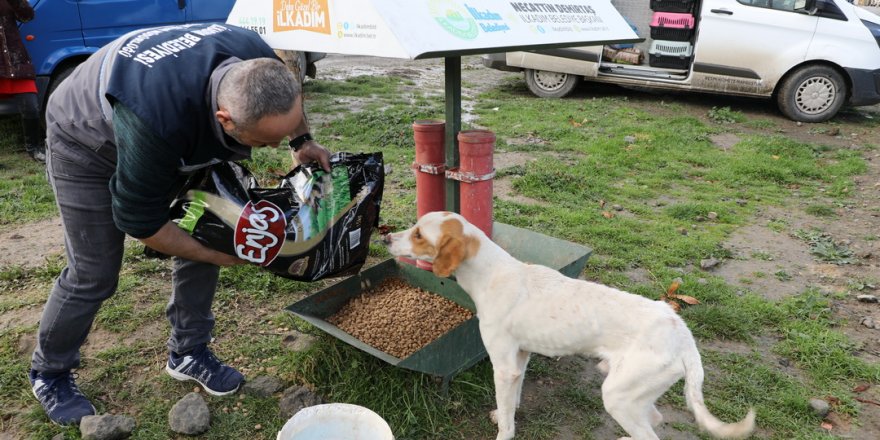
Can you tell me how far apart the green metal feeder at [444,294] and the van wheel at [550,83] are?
696 cm

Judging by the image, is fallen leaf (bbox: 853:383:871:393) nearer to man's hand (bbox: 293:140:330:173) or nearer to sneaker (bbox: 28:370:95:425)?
man's hand (bbox: 293:140:330:173)

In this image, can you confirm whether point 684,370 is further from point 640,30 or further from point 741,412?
point 640,30

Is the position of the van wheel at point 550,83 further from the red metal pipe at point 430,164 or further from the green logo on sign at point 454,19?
the green logo on sign at point 454,19

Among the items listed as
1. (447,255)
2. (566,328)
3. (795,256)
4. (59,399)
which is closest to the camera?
(566,328)

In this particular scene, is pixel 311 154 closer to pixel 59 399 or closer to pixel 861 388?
pixel 59 399

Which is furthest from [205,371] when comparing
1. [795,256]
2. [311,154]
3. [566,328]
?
[795,256]

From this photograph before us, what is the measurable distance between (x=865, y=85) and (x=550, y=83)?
15.1 ft

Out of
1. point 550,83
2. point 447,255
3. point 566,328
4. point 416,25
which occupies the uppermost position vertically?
point 416,25

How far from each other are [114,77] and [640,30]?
10.6 meters

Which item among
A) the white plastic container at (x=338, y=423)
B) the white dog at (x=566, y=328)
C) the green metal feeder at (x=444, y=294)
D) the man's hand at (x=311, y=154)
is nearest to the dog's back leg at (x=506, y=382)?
the white dog at (x=566, y=328)

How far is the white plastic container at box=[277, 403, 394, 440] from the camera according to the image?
7.38 ft

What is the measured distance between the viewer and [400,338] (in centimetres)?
318

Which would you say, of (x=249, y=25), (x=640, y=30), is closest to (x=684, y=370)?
(x=249, y=25)

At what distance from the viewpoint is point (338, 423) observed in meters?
2.31
